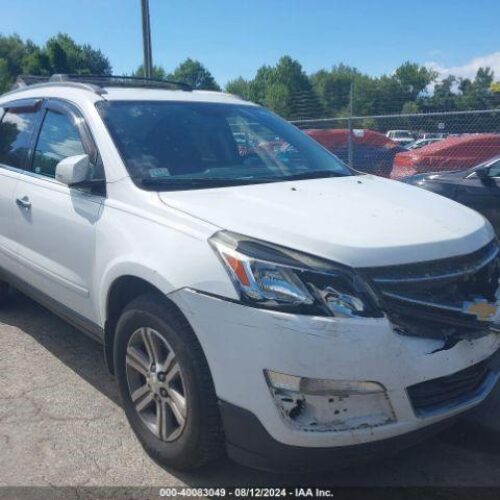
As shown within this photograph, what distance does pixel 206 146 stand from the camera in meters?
Result: 3.69

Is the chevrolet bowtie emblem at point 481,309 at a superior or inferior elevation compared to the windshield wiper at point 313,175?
inferior

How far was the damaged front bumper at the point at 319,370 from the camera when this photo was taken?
2236 millimetres

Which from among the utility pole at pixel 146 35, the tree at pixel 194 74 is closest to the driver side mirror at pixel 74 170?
the utility pole at pixel 146 35

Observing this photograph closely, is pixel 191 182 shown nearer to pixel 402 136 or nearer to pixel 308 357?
pixel 308 357

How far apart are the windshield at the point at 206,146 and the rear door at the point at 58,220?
0.24m

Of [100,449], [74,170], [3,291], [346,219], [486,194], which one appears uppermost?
[74,170]

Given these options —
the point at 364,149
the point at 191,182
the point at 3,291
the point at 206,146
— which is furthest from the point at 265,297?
the point at 364,149

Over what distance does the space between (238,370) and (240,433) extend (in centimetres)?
27

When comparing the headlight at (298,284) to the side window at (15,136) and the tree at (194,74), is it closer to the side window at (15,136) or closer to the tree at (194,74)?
the side window at (15,136)

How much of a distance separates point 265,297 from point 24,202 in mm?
2317

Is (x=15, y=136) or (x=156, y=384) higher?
(x=15, y=136)

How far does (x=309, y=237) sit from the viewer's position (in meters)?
2.43

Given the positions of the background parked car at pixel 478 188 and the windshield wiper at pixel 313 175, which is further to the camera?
the background parked car at pixel 478 188

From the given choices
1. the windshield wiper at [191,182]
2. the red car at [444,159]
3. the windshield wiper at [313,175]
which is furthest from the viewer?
the red car at [444,159]
